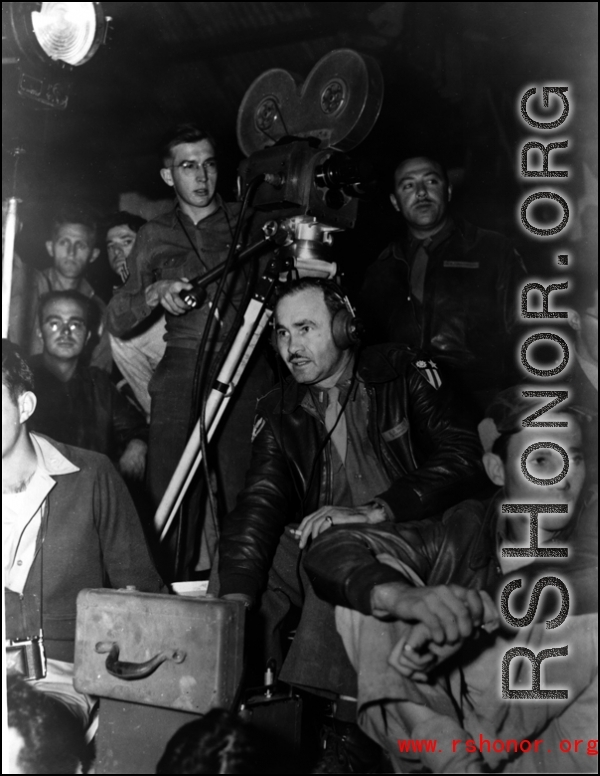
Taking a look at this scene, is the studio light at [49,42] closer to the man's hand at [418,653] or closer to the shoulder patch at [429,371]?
the shoulder patch at [429,371]

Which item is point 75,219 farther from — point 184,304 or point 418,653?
point 418,653

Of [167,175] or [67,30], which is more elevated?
[67,30]

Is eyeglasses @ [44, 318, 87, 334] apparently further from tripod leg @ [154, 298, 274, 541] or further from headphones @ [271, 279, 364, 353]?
headphones @ [271, 279, 364, 353]

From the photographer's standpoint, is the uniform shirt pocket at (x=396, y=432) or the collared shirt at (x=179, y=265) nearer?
the uniform shirt pocket at (x=396, y=432)

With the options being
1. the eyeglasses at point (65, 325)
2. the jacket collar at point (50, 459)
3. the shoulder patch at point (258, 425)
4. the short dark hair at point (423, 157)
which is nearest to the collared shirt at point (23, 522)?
the jacket collar at point (50, 459)

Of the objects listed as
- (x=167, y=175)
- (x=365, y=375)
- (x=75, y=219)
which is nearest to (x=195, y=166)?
(x=167, y=175)

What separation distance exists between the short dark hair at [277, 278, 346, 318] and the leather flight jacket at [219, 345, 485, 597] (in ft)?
0.44

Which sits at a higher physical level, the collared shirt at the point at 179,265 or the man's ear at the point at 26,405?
the collared shirt at the point at 179,265

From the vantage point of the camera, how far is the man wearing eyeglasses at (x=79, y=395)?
2.08 m

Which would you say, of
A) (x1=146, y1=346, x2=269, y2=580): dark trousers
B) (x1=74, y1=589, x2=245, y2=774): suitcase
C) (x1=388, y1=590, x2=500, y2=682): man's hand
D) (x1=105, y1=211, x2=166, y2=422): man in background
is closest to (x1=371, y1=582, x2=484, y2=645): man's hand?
(x1=388, y1=590, x2=500, y2=682): man's hand

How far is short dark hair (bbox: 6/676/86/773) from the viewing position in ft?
5.63

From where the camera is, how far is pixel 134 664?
1.58m

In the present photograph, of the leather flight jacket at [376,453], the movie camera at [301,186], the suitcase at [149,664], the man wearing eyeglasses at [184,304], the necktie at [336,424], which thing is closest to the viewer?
the suitcase at [149,664]

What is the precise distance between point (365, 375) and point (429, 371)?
0.15 meters
